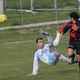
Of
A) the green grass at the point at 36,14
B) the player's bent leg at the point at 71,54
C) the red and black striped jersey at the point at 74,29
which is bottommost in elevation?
the green grass at the point at 36,14

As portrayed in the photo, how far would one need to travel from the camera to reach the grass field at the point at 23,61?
13828 millimetres

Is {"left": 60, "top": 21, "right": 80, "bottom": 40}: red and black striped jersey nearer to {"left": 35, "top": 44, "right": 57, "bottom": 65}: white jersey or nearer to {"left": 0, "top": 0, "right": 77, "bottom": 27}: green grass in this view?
{"left": 35, "top": 44, "right": 57, "bottom": 65}: white jersey

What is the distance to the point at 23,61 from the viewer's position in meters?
18.2

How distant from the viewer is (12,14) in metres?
37.8

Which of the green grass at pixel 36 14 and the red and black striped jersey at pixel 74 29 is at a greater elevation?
the red and black striped jersey at pixel 74 29

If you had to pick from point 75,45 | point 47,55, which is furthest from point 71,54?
point 47,55

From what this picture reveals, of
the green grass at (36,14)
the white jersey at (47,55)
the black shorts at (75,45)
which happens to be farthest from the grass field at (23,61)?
the green grass at (36,14)

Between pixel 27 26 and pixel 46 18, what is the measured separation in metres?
3.95

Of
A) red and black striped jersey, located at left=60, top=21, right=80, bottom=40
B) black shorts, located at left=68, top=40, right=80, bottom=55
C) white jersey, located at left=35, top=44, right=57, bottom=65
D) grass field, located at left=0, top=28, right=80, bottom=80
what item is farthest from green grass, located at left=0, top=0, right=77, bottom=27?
white jersey, located at left=35, top=44, right=57, bottom=65

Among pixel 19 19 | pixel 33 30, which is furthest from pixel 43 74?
pixel 19 19

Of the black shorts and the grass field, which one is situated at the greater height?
the black shorts

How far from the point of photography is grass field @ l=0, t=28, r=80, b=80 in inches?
544

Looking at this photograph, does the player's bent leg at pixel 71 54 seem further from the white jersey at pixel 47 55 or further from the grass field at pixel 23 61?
the white jersey at pixel 47 55

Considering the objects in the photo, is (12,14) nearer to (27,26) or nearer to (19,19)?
(19,19)
